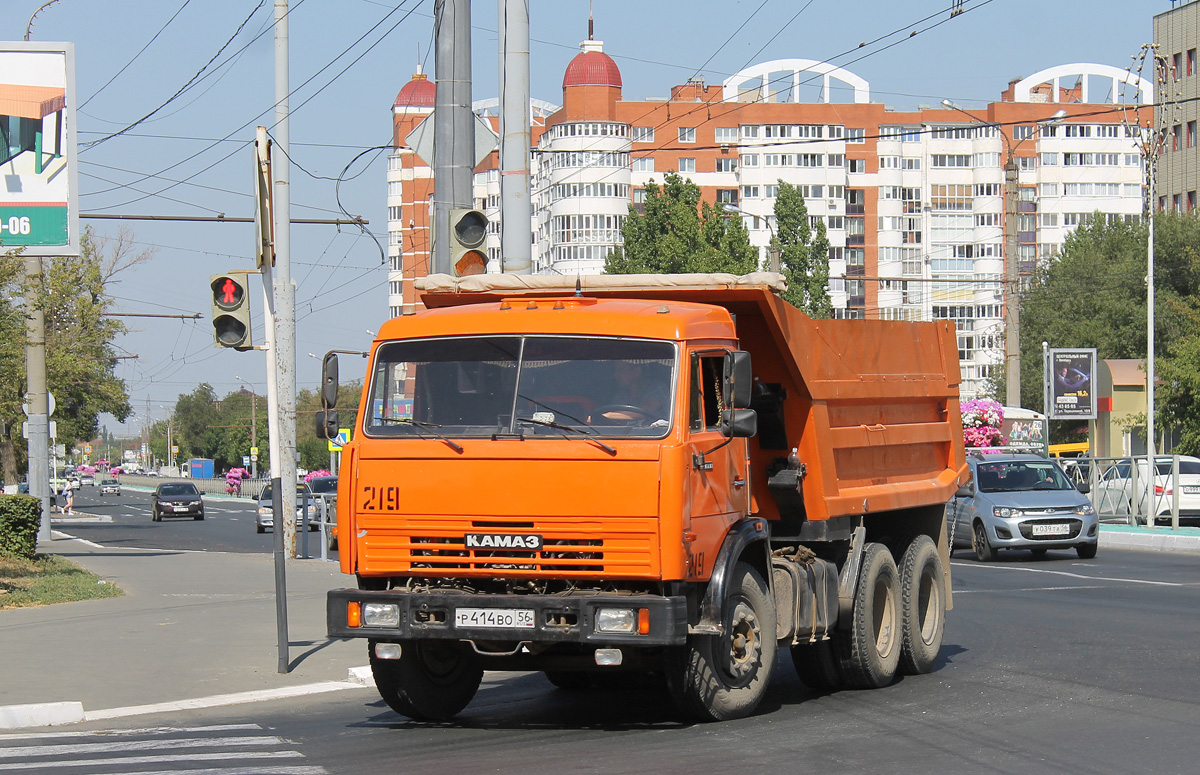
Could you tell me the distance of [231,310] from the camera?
11305mm

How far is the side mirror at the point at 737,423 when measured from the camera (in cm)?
837

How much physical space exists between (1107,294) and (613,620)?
78.1 meters

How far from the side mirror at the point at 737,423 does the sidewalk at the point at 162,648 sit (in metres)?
4.26

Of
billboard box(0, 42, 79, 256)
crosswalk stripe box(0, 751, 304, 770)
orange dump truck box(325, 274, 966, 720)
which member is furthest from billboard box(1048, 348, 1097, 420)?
crosswalk stripe box(0, 751, 304, 770)

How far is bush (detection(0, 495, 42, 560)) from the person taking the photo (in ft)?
73.4

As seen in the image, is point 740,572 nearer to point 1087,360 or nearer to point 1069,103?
point 1087,360

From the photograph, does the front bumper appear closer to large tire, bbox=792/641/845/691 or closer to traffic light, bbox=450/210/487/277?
large tire, bbox=792/641/845/691

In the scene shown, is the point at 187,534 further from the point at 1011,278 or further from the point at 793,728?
the point at 793,728

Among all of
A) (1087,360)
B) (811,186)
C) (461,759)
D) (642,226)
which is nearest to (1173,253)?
(642,226)

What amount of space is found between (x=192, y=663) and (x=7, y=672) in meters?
1.38

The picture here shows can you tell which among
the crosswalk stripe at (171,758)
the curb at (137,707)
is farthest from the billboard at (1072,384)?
the crosswalk stripe at (171,758)

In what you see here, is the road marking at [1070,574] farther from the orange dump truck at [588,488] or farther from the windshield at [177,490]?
the windshield at [177,490]

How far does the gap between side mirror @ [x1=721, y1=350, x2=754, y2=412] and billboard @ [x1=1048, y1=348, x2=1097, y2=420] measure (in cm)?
2986

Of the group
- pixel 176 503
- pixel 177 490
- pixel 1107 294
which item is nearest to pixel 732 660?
pixel 176 503
